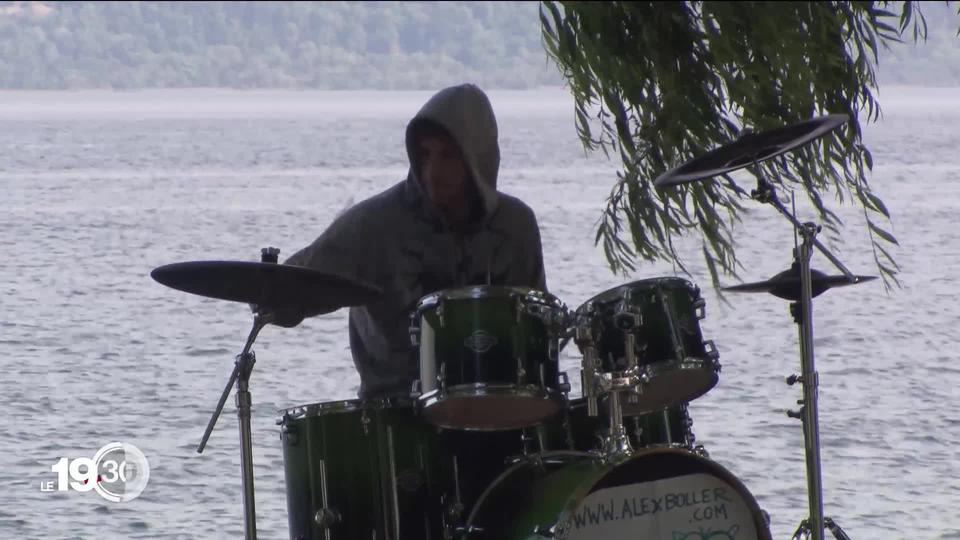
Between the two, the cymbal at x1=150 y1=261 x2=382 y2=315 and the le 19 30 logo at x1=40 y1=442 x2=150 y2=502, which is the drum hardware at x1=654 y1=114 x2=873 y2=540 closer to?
the cymbal at x1=150 y1=261 x2=382 y2=315

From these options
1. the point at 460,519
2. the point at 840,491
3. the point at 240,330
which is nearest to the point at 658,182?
the point at 460,519

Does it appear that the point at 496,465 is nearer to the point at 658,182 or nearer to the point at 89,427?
the point at 658,182

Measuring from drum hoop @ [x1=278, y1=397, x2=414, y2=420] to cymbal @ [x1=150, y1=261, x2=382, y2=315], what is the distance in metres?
0.27

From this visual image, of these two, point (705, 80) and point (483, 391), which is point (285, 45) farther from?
point (483, 391)

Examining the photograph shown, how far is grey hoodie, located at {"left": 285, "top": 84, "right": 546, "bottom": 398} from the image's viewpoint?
133 inches

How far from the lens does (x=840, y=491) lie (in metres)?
5.19

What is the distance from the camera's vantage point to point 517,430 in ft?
10.5

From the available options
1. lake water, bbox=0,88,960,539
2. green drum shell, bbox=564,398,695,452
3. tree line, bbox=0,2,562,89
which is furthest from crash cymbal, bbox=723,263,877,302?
tree line, bbox=0,2,562,89

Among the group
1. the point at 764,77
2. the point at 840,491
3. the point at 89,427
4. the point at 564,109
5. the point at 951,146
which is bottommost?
the point at 840,491

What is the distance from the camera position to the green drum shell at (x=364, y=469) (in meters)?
3.08

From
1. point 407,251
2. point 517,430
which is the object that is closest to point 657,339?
point 517,430

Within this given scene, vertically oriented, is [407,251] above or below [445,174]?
below

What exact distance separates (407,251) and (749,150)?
2.63 feet

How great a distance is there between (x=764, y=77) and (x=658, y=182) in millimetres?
646
